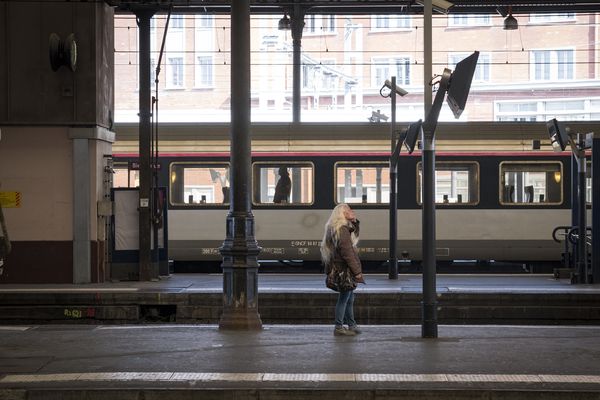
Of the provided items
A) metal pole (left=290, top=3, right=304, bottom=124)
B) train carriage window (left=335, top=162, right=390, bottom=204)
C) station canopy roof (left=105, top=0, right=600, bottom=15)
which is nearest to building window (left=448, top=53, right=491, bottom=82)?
metal pole (left=290, top=3, right=304, bottom=124)

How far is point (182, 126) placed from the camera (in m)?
22.5

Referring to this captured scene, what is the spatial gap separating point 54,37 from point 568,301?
979cm

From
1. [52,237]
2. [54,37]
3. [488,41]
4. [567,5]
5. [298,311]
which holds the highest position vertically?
[488,41]

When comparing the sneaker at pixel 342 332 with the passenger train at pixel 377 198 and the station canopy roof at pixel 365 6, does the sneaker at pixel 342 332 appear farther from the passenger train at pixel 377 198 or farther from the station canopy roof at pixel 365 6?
the passenger train at pixel 377 198

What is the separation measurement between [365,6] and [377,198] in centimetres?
439

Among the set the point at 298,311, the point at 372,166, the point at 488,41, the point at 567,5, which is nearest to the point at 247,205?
the point at 298,311

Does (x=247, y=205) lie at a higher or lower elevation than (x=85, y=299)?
higher

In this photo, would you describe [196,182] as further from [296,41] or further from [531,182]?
[531,182]

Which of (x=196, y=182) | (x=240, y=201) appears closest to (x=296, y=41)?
(x=196, y=182)

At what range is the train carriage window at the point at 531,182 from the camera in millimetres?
22266

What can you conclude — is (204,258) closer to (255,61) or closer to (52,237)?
(52,237)

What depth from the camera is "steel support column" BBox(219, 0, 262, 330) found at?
1243 cm

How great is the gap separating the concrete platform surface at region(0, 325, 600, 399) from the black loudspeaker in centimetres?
578

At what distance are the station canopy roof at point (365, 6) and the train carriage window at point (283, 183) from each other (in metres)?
3.63
